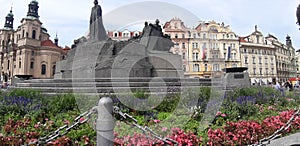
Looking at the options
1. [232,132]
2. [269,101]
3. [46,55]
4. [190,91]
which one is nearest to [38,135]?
[232,132]

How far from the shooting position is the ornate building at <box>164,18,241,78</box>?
51.3 meters

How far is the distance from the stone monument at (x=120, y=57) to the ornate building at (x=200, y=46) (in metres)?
37.3

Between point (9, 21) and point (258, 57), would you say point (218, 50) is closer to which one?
point (258, 57)

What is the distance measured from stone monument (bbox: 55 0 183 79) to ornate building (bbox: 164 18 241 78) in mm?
37271

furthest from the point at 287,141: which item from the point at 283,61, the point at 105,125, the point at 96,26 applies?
the point at 283,61

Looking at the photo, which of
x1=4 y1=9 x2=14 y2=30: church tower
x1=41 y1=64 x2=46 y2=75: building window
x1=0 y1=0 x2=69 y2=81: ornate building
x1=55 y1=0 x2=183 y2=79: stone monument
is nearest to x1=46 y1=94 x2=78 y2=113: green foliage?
x1=55 y1=0 x2=183 y2=79: stone monument

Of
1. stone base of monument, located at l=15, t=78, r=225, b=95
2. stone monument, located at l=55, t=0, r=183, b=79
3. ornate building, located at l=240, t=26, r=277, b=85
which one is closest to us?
stone base of monument, located at l=15, t=78, r=225, b=95

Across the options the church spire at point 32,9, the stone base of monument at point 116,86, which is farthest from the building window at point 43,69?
the stone base of monument at point 116,86

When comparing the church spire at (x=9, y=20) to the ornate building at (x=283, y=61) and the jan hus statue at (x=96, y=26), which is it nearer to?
the jan hus statue at (x=96, y=26)

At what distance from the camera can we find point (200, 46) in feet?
173

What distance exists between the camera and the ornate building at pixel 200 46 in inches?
2019

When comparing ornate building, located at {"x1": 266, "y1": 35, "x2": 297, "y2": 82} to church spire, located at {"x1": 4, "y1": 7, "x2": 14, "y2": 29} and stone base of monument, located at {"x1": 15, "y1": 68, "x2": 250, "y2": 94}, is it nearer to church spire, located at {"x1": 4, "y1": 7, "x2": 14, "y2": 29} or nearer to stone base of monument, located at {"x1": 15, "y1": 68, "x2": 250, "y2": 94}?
stone base of monument, located at {"x1": 15, "y1": 68, "x2": 250, "y2": 94}

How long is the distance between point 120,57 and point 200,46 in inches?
1740

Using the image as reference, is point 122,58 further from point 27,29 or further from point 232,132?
point 27,29
